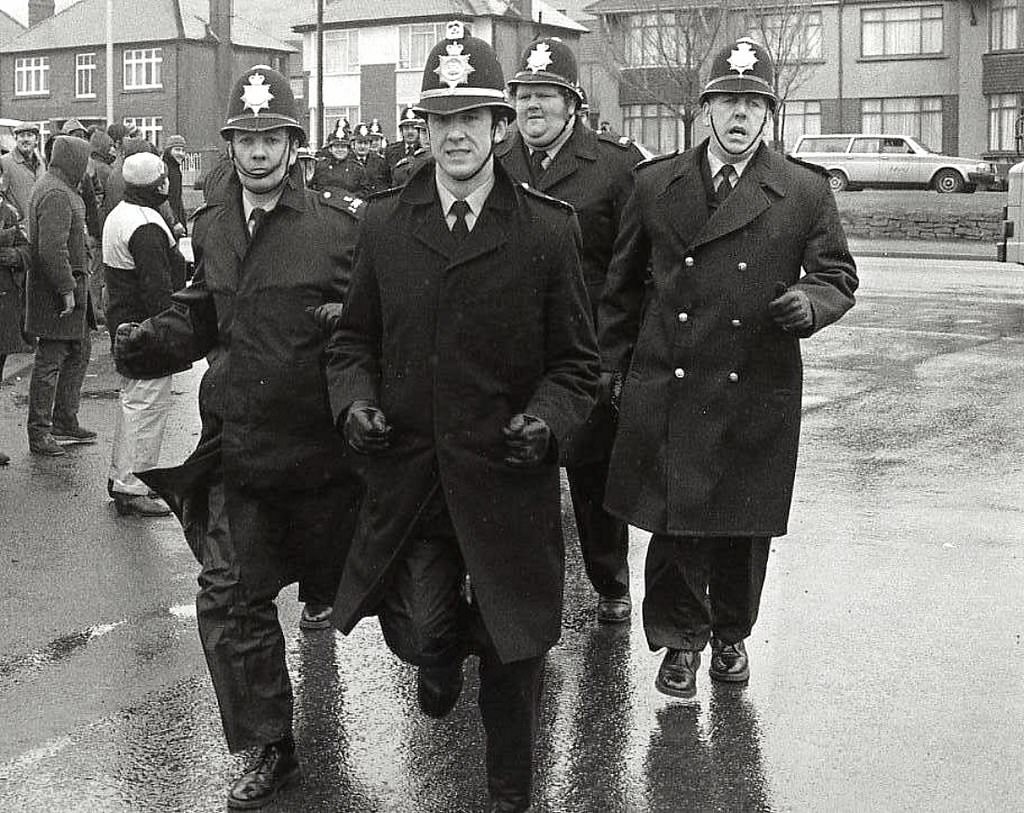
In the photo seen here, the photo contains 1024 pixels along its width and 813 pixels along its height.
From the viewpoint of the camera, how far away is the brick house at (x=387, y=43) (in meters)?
67.2

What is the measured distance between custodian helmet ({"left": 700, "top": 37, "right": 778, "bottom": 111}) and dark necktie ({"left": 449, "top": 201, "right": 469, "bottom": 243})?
4.66ft

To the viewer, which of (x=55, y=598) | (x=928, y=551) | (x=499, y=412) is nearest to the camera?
(x=499, y=412)

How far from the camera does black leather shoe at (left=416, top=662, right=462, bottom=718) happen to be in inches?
171

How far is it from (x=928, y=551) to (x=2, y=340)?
6.15 m

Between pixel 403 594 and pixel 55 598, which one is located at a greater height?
pixel 403 594

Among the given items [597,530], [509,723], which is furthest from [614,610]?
[509,723]

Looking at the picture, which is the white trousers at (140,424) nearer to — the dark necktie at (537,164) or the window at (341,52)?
the dark necktie at (537,164)

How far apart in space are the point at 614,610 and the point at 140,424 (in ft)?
10.7

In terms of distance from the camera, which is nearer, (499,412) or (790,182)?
(499,412)

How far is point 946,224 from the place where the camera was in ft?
108

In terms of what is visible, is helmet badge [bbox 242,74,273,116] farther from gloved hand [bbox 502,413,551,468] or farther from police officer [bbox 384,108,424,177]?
police officer [bbox 384,108,424,177]

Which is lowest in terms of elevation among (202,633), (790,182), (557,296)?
(202,633)

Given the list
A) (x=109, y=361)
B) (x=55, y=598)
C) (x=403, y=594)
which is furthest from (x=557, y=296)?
(x=109, y=361)

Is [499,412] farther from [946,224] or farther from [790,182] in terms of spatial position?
[946,224]
